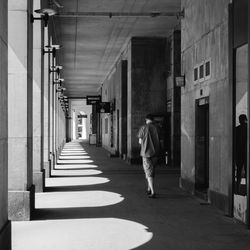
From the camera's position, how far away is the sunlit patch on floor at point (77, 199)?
32.8 feet

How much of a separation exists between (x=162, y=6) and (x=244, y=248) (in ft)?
36.8

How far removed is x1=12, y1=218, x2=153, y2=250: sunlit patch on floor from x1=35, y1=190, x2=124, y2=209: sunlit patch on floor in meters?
1.74

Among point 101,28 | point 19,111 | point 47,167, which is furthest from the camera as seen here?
point 101,28

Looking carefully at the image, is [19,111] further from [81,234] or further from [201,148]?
[201,148]

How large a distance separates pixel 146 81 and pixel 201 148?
1073cm

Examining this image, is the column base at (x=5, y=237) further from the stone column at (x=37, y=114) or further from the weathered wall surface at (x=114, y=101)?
the weathered wall surface at (x=114, y=101)

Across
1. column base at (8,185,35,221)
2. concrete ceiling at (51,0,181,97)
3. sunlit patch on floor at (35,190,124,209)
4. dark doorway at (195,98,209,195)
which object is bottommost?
sunlit patch on floor at (35,190,124,209)

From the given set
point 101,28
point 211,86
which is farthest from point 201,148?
point 101,28

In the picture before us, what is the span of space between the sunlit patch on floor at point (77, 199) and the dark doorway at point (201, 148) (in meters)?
1.86

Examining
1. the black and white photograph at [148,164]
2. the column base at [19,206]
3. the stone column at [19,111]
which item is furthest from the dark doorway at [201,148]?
the column base at [19,206]

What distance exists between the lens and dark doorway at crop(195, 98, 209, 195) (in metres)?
11.4

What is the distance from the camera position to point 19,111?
876 cm

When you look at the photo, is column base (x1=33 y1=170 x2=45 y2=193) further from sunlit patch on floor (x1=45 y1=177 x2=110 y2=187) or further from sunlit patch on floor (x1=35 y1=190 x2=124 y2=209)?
sunlit patch on floor (x1=45 y1=177 x2=110 y2=187)

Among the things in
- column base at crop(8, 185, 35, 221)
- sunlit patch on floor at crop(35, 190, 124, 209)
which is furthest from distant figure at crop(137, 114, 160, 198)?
column base at crop(8, 185, 35, 221)
